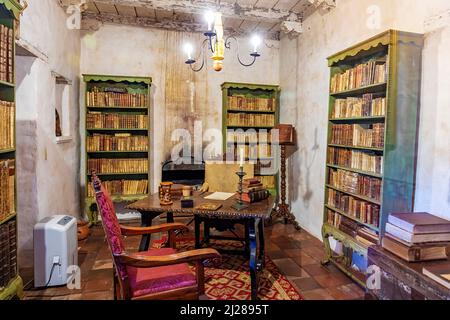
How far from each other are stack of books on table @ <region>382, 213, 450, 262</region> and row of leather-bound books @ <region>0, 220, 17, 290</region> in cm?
253

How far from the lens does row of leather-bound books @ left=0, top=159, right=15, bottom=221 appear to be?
6.68 feet

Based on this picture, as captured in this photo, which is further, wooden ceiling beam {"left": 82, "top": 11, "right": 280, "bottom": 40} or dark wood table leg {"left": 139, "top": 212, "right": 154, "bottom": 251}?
wooden ceiling beam {"left": 82, "top": 11, "right": 280, "bottom": 40}

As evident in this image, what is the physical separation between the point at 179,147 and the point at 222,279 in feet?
8.54

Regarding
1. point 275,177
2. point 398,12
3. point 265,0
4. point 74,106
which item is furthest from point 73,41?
point 398,12

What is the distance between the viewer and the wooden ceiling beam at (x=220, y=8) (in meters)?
3.96

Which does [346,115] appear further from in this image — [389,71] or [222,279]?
[222,279]

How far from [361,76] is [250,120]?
2.30m

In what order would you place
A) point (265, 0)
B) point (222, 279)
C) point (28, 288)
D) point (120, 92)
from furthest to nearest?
point (120, 92), point (265, 0), point (222, 279), point (28, 288)

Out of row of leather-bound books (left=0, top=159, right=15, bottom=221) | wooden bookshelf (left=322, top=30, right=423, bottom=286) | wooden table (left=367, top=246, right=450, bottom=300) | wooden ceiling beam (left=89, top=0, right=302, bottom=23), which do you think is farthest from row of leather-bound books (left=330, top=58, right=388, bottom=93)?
row of leather-bound books (left=0, top=159, right=15, bottom=221)

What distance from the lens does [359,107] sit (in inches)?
109

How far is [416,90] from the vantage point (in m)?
2.39

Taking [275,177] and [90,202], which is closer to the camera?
[90,202]

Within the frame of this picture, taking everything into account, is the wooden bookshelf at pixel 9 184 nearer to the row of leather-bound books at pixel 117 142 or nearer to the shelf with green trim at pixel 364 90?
the row of leather-bound books at pixel 117 142

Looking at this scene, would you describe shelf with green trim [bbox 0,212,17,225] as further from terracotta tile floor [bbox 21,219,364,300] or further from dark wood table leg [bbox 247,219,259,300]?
dark wood table leg [bbox 247,219,259,300]
